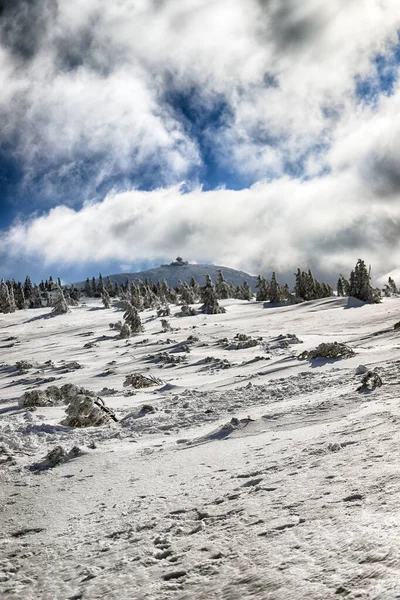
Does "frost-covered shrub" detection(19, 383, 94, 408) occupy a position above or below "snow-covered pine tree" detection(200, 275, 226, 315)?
below

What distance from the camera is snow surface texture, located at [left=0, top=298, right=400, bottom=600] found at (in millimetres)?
3057

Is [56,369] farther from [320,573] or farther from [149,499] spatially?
[320,573]

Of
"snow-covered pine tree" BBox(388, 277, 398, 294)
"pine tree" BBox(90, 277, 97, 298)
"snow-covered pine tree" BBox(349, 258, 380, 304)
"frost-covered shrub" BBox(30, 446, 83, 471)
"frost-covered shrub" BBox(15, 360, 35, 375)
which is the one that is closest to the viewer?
"frost-covered shrub" BBox(30, 446, 83, 471)

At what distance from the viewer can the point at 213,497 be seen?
4953mm

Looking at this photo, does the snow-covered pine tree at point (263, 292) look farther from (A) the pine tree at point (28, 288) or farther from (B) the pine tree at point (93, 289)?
(A) the pine tree at point (28, 288)

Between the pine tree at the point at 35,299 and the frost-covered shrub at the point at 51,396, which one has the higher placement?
the pine tree at the point at 35,299

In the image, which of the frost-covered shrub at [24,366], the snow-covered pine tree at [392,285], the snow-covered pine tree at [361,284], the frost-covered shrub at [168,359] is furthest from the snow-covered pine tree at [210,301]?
the snow-covered pine tree at [392,285]

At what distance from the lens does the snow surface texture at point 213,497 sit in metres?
3.06

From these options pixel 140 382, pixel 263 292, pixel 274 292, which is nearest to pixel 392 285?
pixel 263 292

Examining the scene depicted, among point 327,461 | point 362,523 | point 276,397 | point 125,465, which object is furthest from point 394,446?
point 276,397

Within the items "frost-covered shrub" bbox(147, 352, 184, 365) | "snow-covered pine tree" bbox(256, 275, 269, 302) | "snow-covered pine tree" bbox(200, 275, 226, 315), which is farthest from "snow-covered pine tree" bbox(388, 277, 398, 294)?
"frost-covered shrub" bbox(147, 352, 184, 365)

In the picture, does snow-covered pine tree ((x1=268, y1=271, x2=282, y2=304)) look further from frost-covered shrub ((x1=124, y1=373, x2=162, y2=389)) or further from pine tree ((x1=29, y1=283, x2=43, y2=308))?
pine tree ((x1=29, y1=283, x2=43, y2=308))

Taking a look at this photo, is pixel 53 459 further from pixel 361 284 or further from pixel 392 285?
pixel 392 285

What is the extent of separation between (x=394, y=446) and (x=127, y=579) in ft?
11.7
